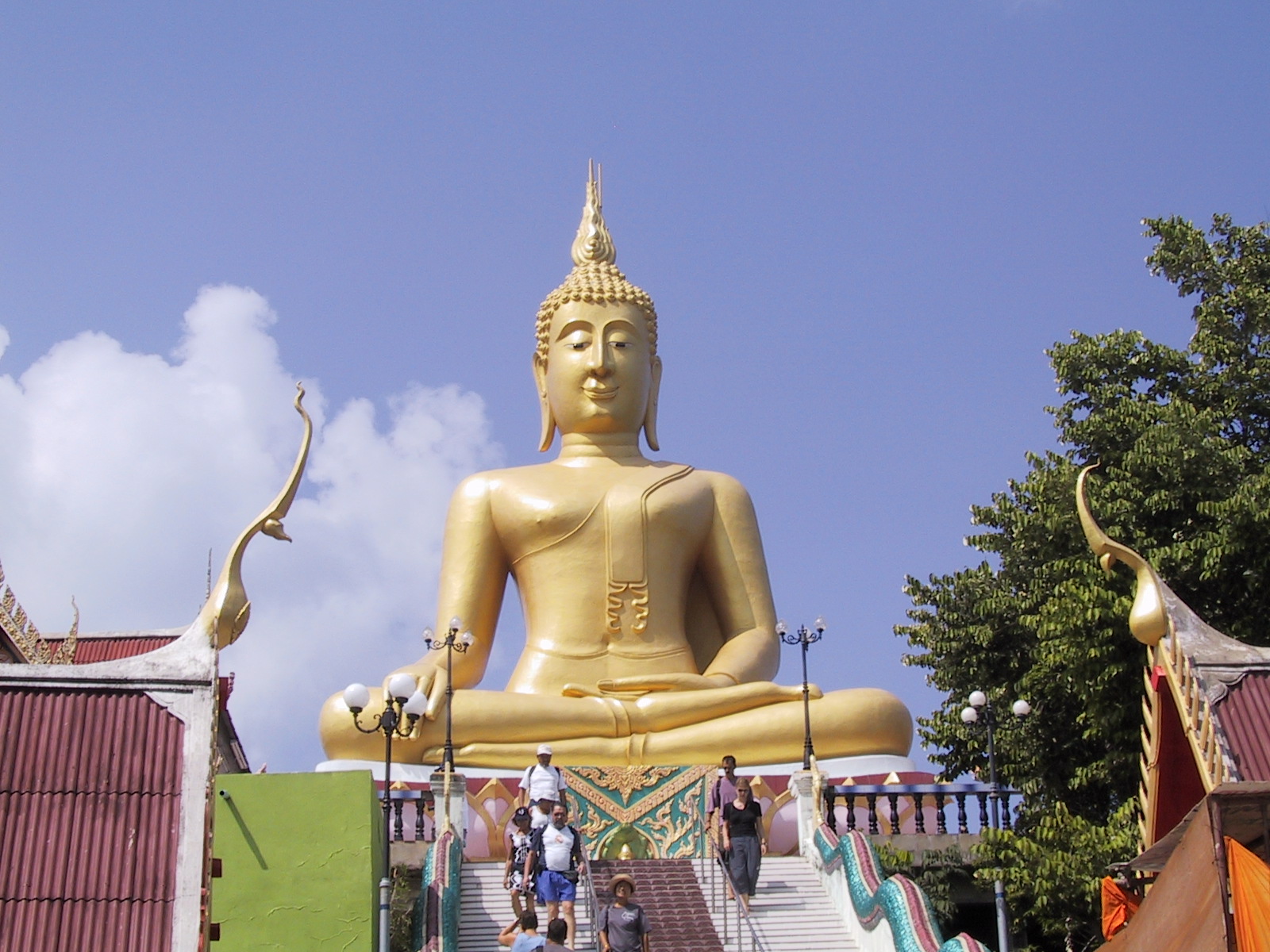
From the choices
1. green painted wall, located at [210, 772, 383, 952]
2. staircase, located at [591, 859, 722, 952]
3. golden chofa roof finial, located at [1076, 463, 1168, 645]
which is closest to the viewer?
golden chofa roof finial, located at [1076, 463, 1168, 645]

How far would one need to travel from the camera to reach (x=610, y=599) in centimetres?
1888

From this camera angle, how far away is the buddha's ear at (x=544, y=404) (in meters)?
20.9

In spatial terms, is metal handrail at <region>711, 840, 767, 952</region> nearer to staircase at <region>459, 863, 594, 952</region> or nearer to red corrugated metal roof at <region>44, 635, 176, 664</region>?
staircase at <region>459, 863, 594, 952</region>

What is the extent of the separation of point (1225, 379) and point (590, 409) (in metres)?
6.80

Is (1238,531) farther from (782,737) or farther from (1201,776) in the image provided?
(1201,776)

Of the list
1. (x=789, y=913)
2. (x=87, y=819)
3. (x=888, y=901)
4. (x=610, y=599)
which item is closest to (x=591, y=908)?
(x=789, y=913)

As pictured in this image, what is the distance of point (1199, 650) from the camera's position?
906 centimetres

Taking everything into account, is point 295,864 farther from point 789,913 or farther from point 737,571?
point 737,571

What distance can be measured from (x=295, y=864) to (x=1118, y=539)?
911cm

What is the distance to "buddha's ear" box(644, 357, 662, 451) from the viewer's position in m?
20.7

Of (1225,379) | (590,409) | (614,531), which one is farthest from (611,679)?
(1225,379)

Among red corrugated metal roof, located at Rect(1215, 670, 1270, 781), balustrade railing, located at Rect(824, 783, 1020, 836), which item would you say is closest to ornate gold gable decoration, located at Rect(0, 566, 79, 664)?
balustrade railing, located at Rect(824, 783, 1020, 836)

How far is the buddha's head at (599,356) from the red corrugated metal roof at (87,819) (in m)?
11.6

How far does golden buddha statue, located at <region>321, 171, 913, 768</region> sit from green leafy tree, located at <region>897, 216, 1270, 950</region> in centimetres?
210
